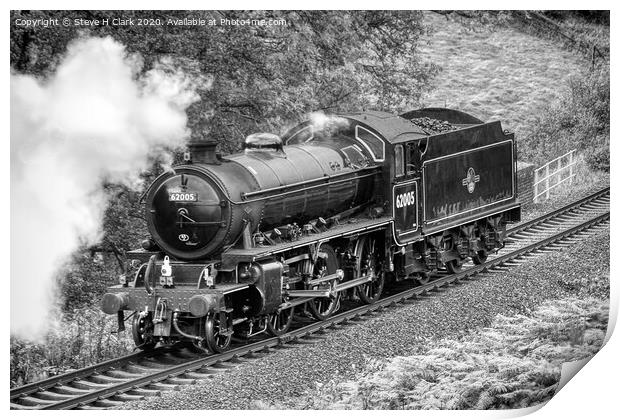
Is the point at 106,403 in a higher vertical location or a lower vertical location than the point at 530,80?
lower

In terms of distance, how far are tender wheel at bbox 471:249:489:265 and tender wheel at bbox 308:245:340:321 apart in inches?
151

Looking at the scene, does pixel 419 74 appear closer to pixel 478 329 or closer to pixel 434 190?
pixel 434 190

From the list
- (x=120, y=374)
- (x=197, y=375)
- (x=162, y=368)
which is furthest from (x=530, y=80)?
(x=120, y=374)

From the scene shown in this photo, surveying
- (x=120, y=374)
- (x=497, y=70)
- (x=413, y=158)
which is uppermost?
(x=497, y=70)

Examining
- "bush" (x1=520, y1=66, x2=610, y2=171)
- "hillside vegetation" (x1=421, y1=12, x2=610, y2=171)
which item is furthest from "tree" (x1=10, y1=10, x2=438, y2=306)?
"bush" (x1=520, y1=66, x2=610, y2=171)

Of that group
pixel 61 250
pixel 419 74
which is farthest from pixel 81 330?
pixel 419 74

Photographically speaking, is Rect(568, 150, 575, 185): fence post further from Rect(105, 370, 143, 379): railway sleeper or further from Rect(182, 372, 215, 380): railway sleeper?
Rect(105, 370, 143, 379): railway sleeper

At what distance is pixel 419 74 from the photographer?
16484 mm

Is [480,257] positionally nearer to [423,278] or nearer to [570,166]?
[423,278]

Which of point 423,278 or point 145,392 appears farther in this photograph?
point 423,278

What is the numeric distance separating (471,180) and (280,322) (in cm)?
475

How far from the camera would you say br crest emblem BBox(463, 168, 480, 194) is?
682 inches

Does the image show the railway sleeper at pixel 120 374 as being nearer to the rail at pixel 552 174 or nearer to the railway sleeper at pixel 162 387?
the railway sleeper at pixel 162 387

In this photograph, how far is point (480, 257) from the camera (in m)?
18.4
